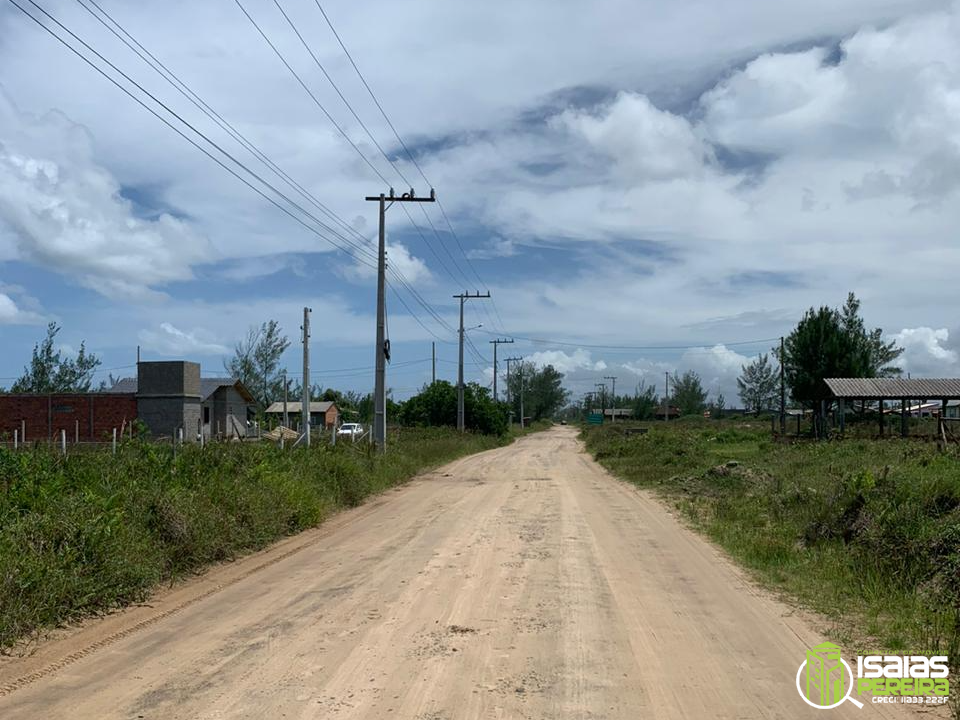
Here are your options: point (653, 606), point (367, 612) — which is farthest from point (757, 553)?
point (367, 612)

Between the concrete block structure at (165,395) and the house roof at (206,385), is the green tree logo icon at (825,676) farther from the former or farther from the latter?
the house roof at (206,385)

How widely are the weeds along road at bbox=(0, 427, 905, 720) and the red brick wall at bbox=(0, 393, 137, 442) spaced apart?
35.2m

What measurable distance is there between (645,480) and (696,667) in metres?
21.9

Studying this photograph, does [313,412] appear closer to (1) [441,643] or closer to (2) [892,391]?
(2) [892,391]

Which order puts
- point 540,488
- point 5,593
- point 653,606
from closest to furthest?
1. point 5,593
2. point 653,606
3. point 540,488

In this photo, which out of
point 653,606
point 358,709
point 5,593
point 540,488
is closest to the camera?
point 358,709

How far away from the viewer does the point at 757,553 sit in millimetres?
12695

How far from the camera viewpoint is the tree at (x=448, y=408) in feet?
209

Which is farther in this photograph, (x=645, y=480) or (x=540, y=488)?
(x=645, y=480)

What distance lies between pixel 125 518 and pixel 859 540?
1005 centimetres

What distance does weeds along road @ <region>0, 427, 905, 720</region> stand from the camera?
5867 mm

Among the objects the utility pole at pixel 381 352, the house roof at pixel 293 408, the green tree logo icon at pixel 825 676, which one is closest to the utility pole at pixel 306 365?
the utility pole at pixel 381 352

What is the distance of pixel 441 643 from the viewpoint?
7312 mm

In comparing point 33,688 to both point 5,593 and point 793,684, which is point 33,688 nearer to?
point 5,593
